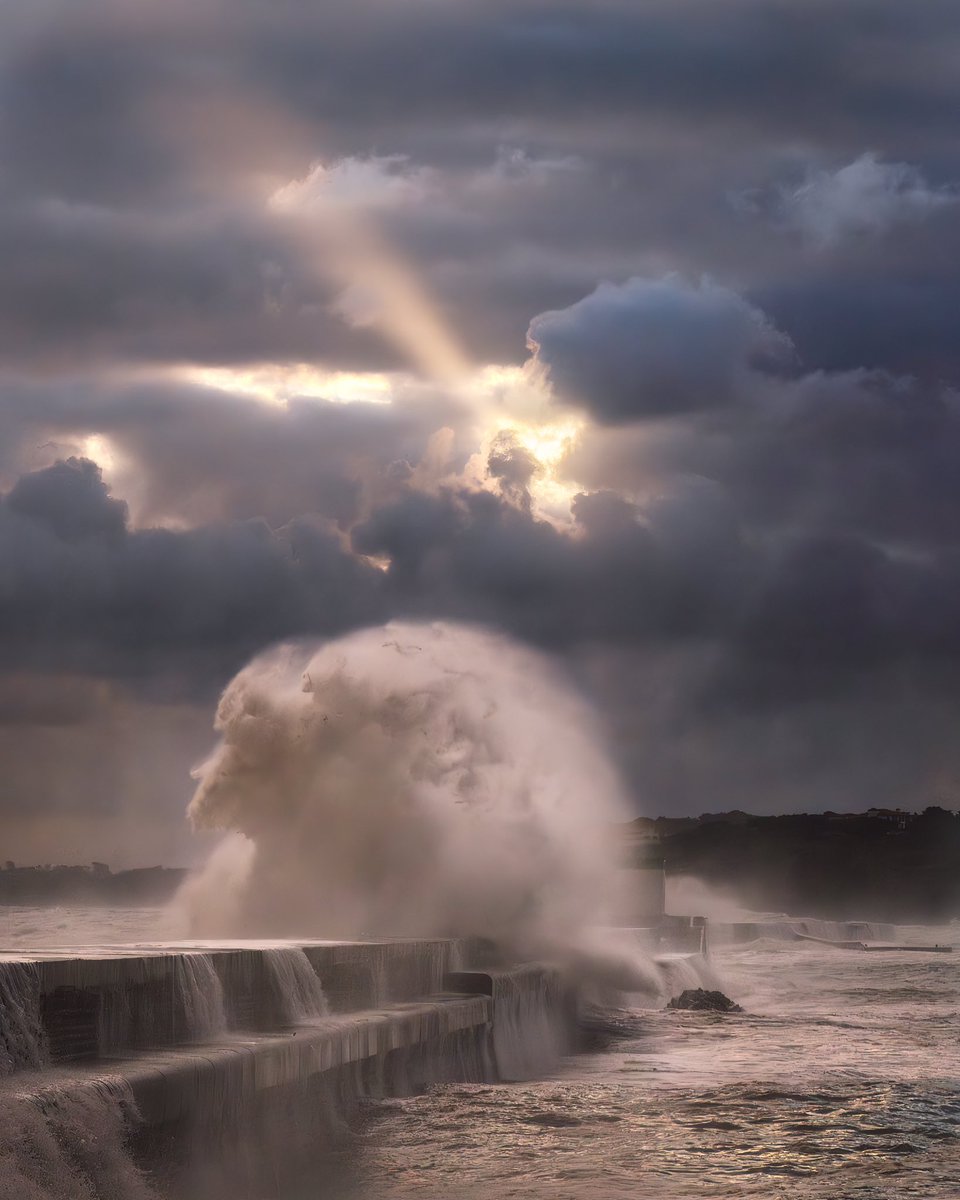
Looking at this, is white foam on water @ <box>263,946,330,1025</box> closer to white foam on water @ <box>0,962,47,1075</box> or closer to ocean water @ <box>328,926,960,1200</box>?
ocean water @ <box>328,926,960,1200</box>

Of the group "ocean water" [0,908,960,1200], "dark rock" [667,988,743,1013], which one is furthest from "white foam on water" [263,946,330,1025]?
"dark rock" [667,988,743,1013]

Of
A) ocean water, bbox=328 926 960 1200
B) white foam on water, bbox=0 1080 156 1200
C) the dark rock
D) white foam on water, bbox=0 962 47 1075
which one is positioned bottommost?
the dark rock

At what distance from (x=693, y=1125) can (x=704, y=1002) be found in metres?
11.6

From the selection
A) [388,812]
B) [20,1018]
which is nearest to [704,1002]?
[388,812]

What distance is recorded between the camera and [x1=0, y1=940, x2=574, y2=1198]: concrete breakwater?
7.54 metres

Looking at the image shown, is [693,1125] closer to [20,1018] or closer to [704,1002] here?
[20,1018]

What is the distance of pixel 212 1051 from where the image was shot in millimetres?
8969

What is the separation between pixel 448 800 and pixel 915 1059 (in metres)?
7.49

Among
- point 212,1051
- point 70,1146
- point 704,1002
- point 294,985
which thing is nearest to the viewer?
point 70,1146

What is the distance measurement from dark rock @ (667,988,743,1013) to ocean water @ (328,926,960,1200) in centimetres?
284

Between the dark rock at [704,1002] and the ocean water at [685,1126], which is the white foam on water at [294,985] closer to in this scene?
the ocean water at [685,1126]

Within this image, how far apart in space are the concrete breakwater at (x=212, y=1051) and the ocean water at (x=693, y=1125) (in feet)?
1.43

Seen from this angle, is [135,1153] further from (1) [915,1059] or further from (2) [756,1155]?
(1) [915,1059]

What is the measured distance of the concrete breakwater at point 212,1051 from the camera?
7.54 metres
